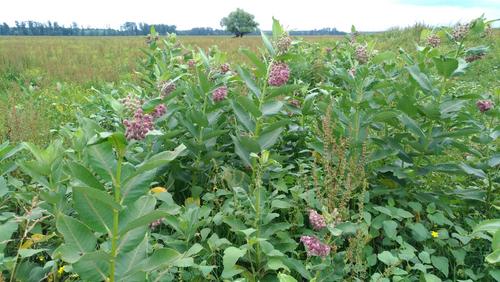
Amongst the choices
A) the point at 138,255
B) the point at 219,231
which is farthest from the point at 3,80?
the point at 138,255

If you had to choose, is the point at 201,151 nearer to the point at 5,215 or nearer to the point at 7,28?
the point at 5,215

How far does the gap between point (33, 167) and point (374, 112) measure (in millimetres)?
2002

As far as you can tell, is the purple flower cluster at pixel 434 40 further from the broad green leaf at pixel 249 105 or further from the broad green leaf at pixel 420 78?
the broad green leaf at pixel 249 105

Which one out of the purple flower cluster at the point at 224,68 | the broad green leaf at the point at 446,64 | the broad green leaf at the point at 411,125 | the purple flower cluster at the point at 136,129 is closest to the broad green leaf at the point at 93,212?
the purple flower cluster at the point at 136,129

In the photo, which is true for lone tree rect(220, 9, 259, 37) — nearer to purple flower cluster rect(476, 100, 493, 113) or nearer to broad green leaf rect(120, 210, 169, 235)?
purple flower cluster rect(476, 100, 493, 113)

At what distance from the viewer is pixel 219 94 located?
3.04 m

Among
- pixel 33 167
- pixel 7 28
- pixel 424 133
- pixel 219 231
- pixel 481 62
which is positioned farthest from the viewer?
pixel 7 28

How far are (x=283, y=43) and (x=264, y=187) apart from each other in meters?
0.92

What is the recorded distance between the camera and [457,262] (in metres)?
2.43

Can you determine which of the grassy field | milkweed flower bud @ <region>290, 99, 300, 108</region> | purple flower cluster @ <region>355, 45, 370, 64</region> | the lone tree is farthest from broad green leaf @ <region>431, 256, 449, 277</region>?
the lone tree

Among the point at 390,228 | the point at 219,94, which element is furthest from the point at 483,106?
the point at 219,94

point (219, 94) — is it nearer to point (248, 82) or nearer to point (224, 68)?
point (248, 82)

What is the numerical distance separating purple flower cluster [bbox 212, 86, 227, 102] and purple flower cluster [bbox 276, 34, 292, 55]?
1.55ft

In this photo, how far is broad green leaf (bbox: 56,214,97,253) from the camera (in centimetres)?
163
